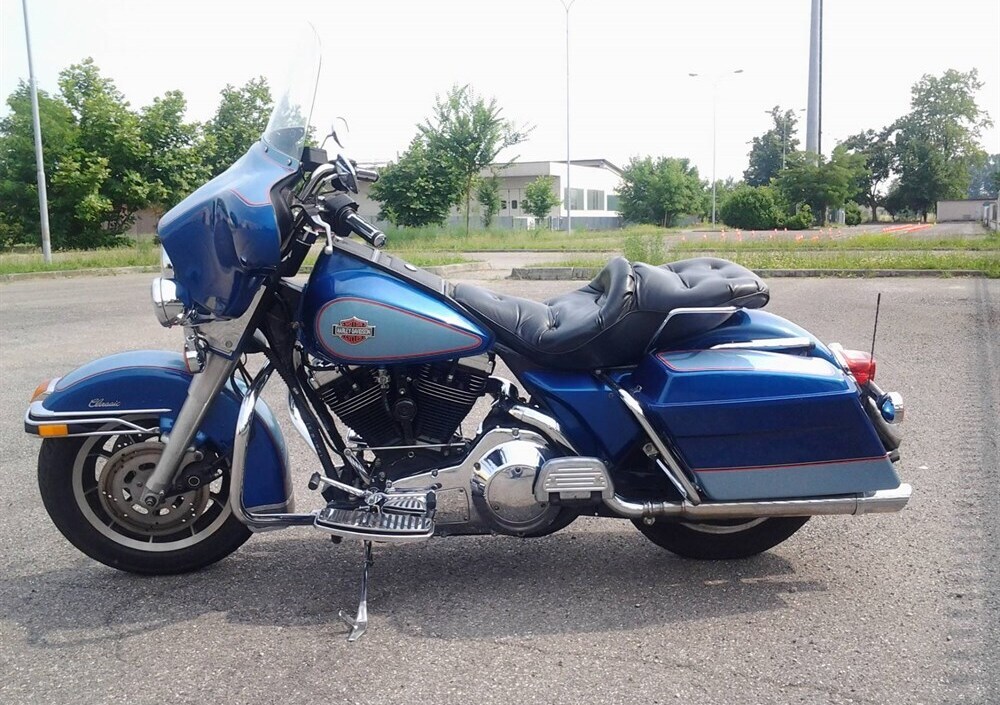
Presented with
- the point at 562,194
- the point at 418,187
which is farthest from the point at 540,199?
the point at 418,187

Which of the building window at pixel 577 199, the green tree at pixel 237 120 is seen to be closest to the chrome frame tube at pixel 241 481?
the green tree at pixel 237 120

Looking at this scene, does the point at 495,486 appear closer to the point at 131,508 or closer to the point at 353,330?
the point at 353,330

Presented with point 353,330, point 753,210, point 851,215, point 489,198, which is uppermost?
point 489,198

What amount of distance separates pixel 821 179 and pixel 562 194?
63.7 feet

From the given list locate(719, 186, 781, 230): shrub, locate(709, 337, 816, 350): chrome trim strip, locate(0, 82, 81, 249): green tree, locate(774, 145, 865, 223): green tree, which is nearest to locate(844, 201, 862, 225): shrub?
locate(774, 145, 865, 223): green tree

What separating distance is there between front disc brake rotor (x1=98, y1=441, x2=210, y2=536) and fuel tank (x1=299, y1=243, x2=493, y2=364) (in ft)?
2.79

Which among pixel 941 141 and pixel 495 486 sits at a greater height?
pixel 941 141

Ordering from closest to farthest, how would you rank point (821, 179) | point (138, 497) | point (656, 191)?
point (138, 497)
point (821, 179)
point (656, 191)

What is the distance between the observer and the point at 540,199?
55812 mm

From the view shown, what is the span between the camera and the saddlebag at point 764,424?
324 centimetres

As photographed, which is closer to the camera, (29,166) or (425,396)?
(425,396)

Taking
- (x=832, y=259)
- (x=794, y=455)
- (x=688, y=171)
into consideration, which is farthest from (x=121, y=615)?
(x=688, y=171)

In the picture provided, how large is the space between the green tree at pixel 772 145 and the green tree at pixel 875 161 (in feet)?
29.2

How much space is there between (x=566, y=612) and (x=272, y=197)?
185cm
